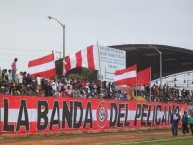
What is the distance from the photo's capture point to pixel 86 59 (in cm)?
2844

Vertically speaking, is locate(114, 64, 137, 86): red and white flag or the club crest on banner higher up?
locate(114, 64, 137, 86): red and white flag

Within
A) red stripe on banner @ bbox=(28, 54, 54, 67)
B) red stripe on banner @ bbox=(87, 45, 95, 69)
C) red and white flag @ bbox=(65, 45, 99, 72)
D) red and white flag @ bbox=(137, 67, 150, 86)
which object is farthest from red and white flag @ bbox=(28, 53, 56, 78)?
red and white flag @ bbox=(137, 67, 150, 86)

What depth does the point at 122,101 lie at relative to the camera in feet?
109

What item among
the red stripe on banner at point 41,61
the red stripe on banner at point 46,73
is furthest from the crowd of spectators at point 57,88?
the red stripe on banner at point 41,61

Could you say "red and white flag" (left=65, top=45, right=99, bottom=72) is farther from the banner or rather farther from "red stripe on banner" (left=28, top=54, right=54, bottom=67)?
the banner

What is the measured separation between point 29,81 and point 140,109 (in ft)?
37.6

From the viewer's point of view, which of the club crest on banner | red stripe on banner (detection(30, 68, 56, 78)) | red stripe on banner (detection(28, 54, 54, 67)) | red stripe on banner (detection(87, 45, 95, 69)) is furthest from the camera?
the club crest on banner

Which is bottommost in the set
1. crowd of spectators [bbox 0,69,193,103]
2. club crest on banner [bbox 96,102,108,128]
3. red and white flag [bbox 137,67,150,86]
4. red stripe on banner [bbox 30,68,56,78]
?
club crest on banner [bbox 96,102,108,128]

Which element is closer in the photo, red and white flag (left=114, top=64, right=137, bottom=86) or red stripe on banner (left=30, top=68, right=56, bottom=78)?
red stripe on banner (left=30, top=68, right=56, bottom=78)

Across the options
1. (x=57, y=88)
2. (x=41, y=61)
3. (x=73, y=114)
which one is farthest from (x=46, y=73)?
(x=57, y=88)

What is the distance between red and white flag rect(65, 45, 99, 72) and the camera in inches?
1102

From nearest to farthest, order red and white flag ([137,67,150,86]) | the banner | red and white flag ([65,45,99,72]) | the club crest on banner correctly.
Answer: the banner → red and white flag ([65,45,99,72]) → the club crest on banner → red and white flag ([137,67,150,86])

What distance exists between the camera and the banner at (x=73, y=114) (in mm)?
23578

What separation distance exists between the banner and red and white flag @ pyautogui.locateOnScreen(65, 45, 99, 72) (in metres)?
2.20
